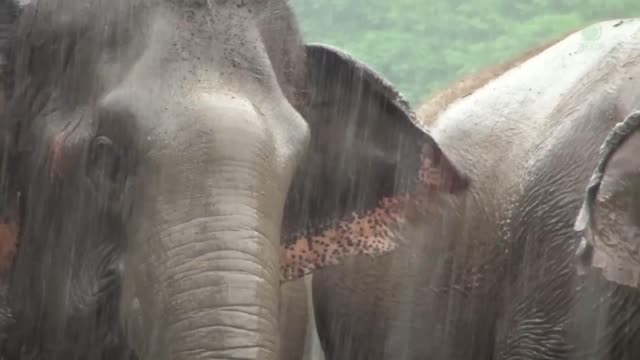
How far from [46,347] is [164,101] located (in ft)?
3.02

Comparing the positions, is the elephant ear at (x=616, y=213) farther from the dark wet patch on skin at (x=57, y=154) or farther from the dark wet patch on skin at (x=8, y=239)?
the dark wet patch on skin at (x=8, y=239)

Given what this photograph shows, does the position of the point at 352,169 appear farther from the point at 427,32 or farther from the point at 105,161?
the point at 427,32

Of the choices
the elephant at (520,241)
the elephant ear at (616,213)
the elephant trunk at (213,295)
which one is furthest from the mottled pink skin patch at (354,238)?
the elephant trunk at (213,295)

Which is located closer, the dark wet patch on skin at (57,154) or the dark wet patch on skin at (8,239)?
the dark wet patch on skin at (57,154)

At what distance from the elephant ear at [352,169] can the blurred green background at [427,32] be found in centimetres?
681

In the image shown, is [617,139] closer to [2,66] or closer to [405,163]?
[405,163]

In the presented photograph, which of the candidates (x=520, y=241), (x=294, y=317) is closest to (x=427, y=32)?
(x=520, y=241)

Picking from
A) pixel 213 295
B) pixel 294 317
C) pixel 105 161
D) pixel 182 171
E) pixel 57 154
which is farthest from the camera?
pixel 294 317

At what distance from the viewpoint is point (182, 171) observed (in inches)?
128

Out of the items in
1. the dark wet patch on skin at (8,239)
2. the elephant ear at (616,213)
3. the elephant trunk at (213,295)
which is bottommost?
the elephant trunk at (213,295)

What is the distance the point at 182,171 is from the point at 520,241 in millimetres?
2330

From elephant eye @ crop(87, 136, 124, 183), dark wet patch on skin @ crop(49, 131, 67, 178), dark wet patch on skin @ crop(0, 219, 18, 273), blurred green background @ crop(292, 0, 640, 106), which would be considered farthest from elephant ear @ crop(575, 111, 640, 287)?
blurred green background @ crop(292, 0, 640, 106)

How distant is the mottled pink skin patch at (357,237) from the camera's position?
13.7ft

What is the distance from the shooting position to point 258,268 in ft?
10.3
